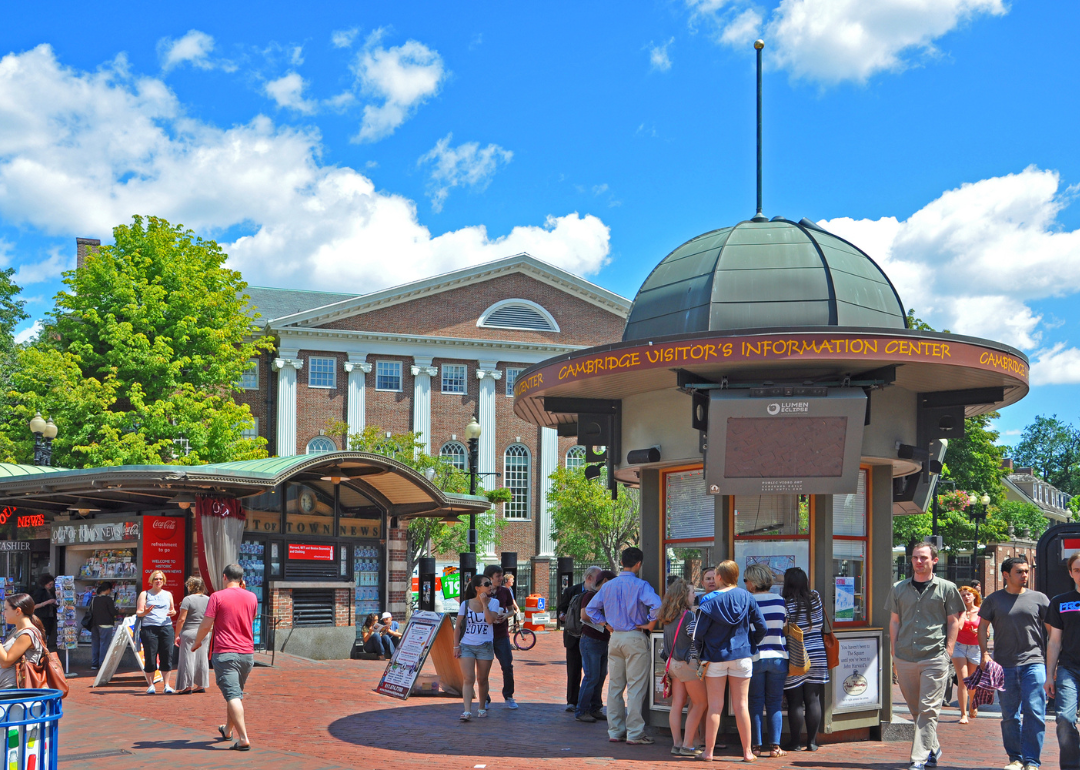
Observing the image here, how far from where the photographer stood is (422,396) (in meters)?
47.6

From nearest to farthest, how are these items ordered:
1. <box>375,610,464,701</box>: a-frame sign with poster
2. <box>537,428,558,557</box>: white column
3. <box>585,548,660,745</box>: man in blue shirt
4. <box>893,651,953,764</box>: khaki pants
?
<box>893,651,953,764</box>: khaki pants, <box>585,548,660,745</box>: man in blue shirt, <box>375,610,464,701</box>: a-frame sign with poster, <box>537,428,558,557</box>: white column

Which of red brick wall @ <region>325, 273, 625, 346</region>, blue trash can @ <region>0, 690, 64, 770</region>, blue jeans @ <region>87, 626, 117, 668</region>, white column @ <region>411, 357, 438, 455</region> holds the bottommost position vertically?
blue jeans @ <region>87, 626, 117, 668</region>

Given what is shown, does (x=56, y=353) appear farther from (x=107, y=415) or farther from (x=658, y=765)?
(x=658, y=765)

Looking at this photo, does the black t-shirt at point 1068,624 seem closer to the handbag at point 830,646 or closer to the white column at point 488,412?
the handbag at point 830,646

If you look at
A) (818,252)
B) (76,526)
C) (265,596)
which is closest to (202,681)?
(265,596)

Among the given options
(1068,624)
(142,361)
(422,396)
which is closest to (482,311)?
(422,396)

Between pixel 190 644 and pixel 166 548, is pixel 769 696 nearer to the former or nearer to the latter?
pixel 190 644

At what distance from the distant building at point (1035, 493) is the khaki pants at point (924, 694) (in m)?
80.1

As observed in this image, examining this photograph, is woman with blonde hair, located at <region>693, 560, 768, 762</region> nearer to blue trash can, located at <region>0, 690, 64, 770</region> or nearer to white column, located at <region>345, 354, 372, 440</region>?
blue trash can, located at <region>0, 690, 64, 770</region>

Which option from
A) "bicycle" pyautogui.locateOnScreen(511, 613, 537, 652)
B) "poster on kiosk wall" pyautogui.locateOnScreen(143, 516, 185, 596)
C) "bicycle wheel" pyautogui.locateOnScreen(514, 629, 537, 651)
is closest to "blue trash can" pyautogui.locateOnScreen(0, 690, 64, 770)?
"poster on kiosk wall" pyautogui.locateOnScreen(143, 516, 185, 596)

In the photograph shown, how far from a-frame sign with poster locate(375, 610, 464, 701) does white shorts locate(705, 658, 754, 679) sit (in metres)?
5.35

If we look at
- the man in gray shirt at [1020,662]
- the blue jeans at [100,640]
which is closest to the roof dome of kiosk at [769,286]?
the man in gray shirt at [1020,662]

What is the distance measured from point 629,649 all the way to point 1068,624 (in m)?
3.74

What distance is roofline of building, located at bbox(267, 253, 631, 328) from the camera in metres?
46.2
